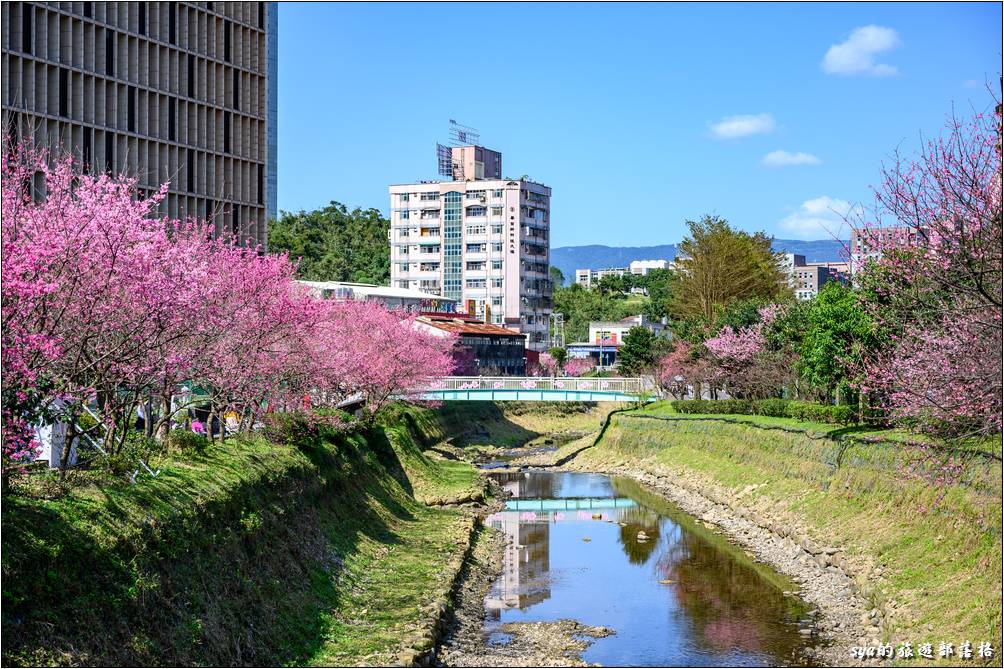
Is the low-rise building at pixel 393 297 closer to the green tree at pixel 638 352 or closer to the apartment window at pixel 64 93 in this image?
the green tree at pixel 638 352

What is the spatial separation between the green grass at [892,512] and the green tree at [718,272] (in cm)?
3702

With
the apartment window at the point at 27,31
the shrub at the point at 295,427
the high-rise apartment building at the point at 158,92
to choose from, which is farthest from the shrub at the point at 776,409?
the apartment window at the point at 27,31

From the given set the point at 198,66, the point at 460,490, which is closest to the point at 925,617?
the point at 460,490

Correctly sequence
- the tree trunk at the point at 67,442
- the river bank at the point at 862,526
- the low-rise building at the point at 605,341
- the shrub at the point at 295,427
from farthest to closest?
the low-rise building at the point at 605,341
the shrub at the point at 295,427
the river bank at the point at 862,526
the tree trunk at the point at 67,442

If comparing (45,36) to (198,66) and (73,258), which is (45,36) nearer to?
(198,66)

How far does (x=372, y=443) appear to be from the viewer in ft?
184

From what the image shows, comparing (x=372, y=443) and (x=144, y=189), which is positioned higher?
(x=144, y=189)

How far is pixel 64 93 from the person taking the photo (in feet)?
237

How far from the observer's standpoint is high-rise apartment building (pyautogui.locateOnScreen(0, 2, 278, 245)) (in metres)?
70.0

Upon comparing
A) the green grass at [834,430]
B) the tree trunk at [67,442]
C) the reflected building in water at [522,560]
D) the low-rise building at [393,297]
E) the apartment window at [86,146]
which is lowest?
the reflected building in water at [522,560]

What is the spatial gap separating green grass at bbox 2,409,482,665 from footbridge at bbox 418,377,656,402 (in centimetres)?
3913

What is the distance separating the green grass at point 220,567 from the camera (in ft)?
63.8

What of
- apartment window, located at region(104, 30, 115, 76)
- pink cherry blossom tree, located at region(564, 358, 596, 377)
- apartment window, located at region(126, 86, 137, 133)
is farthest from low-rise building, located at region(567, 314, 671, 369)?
apartment window, located at region(104, 30, 115, 76)

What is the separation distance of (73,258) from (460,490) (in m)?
37.6
